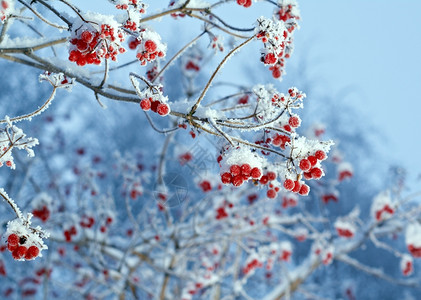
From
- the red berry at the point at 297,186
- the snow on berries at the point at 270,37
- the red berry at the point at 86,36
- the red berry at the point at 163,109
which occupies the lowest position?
the red berry at the point at 297,186

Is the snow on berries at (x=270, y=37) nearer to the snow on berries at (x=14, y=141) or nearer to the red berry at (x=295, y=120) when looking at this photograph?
the red berry at (x=295, y=120)

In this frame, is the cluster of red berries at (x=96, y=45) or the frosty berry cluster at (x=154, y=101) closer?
the cluster of red berries at (x=96, y=45)

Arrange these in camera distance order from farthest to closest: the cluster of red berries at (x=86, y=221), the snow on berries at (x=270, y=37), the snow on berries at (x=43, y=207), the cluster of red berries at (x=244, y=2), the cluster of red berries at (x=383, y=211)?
the cluster of red berries at (x=383, y=211), the cluster of red berries at (x=86, y=221), the snow on berries at (x=43, y=207), the cluster of red berries at (x=244, y=2), the snow on berries at (x=270, y=37)

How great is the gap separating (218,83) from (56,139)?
7.25 meters

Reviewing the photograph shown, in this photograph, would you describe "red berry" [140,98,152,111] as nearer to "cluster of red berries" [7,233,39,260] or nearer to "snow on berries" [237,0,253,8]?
"cluster of red berries" [7,233,39,260]

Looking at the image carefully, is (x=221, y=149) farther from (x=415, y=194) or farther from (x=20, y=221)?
(x=415, y=194)

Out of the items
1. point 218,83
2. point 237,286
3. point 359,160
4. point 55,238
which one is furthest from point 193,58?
point 359,160

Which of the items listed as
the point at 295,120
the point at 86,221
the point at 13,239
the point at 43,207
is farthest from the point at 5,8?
the point at 86,221

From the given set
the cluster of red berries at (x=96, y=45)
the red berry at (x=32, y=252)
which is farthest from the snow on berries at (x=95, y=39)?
the red berry at (x=32, y=252)

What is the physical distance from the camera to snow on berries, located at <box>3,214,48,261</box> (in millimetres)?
1702

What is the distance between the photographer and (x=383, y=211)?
5.45m

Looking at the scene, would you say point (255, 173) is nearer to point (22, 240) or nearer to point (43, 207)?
A: point (22, 240)

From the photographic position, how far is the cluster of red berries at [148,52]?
2066 mm

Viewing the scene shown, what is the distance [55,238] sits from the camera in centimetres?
482
